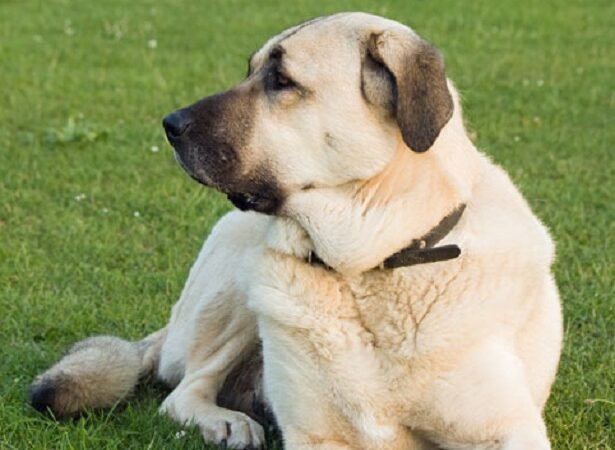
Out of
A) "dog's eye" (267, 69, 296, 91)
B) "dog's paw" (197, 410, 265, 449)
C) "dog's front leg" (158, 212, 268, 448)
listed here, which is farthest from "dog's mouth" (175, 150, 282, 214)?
"dog's paw" (197, 410, 265, 449)

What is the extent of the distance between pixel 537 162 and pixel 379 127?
4.43m

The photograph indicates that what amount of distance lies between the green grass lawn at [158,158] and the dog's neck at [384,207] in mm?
925

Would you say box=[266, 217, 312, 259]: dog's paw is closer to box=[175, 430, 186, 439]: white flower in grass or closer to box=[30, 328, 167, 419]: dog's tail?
box=[175, 430, 186, 439]: white flower in grass

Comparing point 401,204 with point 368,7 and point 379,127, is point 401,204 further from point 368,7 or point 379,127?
point 368,7

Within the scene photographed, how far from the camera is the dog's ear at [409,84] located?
361 centimetres

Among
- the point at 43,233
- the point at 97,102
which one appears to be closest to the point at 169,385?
the point at 43,233

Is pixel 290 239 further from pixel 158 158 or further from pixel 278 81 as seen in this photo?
pixel 158 158

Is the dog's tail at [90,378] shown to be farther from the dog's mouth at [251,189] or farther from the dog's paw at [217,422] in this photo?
the dog's mouth at [251,189]

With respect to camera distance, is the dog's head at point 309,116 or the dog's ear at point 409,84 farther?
the dog's head at point 309,116

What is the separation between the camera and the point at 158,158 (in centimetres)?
808

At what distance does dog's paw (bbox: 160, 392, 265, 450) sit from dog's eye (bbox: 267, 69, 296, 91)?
4.03 feet

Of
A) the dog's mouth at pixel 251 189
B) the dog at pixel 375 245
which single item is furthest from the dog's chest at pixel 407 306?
the dog's mouth at pixel 251 189

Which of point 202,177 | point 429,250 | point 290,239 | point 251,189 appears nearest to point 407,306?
point 429,250

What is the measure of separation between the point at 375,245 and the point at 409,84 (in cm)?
49
